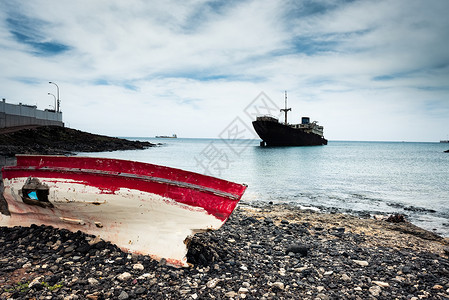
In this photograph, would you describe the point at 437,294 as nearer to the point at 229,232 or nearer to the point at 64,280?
the point at 229,232

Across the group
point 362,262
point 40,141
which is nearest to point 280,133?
point 40,141

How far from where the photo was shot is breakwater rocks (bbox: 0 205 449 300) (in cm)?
346

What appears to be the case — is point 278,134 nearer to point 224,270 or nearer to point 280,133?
point 280,133

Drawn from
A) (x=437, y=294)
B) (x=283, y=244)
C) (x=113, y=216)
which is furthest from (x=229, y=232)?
(x=437, y=294)

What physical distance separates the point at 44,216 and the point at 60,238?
675mm

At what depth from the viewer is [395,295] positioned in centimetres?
368

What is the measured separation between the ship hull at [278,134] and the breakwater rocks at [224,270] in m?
53.6

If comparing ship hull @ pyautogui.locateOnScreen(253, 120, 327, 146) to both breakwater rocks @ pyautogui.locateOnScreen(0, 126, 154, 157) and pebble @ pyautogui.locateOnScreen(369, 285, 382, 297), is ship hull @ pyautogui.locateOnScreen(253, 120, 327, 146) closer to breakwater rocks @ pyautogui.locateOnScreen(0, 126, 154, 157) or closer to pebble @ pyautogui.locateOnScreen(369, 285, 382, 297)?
breakwater rocks @ pyautogui.locateOnScreen(0, 126, 154, 157)

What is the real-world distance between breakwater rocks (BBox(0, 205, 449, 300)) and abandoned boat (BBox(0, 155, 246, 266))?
0.85 feet

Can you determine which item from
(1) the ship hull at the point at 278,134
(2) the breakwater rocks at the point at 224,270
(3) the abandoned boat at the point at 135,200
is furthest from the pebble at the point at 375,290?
(1) the ship hull at the point at 278,134

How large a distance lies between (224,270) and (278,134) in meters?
58.6

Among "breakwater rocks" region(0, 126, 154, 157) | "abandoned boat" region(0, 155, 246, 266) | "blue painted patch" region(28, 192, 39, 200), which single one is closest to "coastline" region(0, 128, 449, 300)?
"abandoned boat" region(0, 155, 246, 266)

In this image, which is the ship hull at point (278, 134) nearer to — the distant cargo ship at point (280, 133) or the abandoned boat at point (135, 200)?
the distant cargo ship at point (280, 133)

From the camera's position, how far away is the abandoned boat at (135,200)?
4.34 metres
